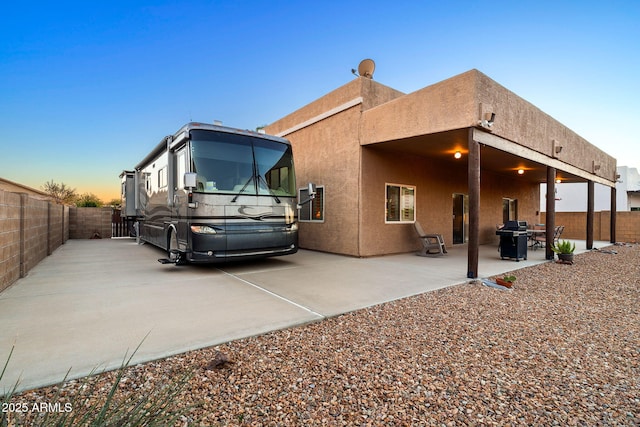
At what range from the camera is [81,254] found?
876 cm

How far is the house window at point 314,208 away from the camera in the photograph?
396 inches

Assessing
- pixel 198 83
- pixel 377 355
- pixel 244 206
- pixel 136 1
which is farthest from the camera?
pixel 198 83

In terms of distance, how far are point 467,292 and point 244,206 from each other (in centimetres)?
449

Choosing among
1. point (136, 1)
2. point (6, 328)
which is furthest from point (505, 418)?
point (136, 1)

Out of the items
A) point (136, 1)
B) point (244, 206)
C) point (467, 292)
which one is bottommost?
point (467, 292)

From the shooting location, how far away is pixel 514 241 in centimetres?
857

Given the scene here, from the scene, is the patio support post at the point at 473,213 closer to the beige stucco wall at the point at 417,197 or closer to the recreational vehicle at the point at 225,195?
the beige stucco wall at the point at 417,197

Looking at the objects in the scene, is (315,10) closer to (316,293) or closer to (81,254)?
(316,293)

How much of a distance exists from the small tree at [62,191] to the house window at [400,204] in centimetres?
2874

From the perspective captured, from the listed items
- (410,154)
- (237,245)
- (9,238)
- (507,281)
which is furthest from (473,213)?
(9,238)

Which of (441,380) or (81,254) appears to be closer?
(441,380)

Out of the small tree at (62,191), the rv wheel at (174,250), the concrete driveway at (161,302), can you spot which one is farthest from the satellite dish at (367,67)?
the small tree at (62,191)

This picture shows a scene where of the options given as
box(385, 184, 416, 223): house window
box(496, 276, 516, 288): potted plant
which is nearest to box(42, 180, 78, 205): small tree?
box(385, 184, 416, 223): house window

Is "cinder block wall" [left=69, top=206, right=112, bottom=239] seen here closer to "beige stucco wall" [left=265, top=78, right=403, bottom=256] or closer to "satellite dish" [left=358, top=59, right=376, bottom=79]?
"beige stucco wall" [left=265, top=78, right=403, bottom=256]
